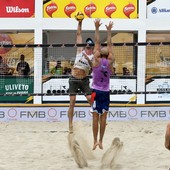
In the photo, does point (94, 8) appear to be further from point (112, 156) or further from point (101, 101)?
point (112, 156)

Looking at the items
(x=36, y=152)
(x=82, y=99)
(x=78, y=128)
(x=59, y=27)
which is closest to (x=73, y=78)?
→ (x=78, y=128)

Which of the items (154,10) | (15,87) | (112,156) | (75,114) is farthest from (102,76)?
(154,10)

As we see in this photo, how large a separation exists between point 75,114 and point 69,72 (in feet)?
4.11

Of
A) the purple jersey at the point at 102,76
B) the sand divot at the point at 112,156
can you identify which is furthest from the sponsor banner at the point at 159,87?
the sand divot at the point at 112,156

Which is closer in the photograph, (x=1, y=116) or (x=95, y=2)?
(x=1, y=116)

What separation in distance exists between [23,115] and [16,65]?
170 cm

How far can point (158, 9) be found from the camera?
14023 mm

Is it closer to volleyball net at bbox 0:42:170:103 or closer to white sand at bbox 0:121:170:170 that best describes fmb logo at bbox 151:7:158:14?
volleyball net at bbox 0:42:170:103

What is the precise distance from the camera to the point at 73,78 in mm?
8227

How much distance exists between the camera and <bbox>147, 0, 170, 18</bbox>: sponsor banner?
1398 centimetres

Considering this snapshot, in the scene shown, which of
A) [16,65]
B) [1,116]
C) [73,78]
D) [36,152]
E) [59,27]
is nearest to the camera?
[36,152]

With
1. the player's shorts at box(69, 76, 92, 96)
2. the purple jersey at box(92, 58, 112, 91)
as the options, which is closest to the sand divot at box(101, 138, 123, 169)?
the purple jersey at box(92, 58, 112, 91)

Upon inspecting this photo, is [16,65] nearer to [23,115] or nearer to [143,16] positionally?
[23,115]

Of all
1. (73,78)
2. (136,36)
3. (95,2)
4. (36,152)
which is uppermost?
(95,2)
